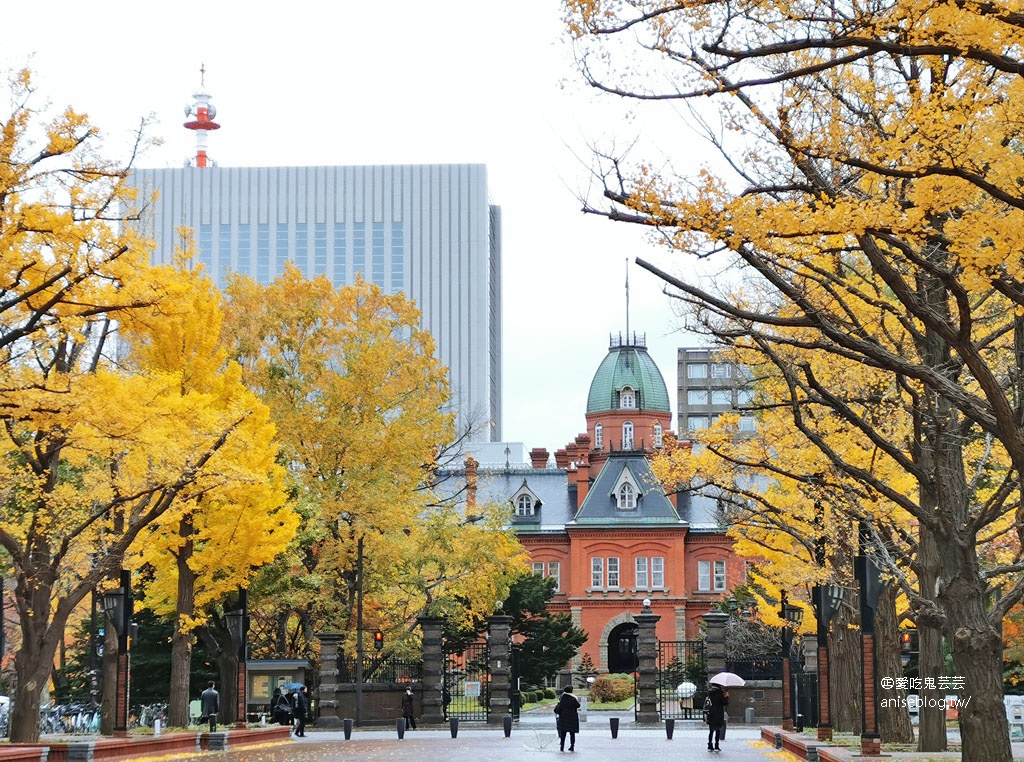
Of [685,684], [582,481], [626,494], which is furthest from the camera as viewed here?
[582,481]

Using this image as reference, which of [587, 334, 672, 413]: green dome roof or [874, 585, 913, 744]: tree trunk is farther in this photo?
[587, 334, 672, 413]: green dome roof

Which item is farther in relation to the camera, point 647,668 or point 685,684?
point 685,684

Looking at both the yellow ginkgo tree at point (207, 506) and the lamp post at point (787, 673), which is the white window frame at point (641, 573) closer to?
the lamp post at point (787, 673)

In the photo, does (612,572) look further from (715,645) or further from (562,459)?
(715,645)

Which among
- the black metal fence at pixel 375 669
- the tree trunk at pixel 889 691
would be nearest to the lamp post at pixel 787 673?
the tree trunk at pixel 889 691

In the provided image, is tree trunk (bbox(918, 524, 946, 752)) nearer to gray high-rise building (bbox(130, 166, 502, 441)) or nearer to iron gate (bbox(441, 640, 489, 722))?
iron gate (bbox(441, 640, 489, 722))

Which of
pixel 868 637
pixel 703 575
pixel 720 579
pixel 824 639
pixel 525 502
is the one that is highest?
pixel 525 502

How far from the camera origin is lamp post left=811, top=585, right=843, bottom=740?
23844 millimetres

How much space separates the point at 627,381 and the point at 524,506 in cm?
1082

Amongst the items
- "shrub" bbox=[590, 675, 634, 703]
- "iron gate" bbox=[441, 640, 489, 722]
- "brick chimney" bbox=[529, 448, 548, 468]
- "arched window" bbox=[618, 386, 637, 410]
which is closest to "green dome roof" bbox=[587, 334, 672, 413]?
"arched window" bbox=[618, 386, 637, 410]

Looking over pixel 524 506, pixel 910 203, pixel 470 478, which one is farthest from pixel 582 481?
pixel 910 203

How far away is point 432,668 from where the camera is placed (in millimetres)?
40500

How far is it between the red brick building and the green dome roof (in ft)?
11.5

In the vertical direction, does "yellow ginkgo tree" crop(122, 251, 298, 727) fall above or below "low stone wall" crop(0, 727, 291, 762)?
above
